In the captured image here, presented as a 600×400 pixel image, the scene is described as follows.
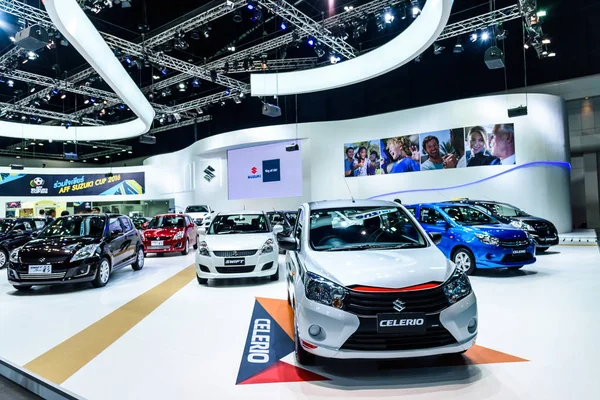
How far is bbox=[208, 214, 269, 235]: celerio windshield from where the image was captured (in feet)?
23.5

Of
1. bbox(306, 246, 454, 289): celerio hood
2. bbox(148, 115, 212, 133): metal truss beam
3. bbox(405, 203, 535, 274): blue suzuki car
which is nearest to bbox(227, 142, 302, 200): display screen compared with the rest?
Result: bbox(148, 115, 212, 133): metal truss beam

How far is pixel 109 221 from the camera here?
23.8 feet

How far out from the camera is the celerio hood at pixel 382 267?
2.74 m

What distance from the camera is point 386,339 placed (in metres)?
2.60

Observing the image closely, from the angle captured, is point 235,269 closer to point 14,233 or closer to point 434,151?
point 14,233

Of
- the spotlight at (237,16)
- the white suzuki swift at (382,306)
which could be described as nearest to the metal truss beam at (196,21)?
the spotlight at (237,16)

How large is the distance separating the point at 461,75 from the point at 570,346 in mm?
14064

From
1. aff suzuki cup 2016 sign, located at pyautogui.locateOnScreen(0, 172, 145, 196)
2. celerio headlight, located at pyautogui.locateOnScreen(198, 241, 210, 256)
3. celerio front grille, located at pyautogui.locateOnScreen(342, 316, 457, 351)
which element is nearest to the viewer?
celerio front grille, located at pyautogui.locateOnScreen(342, 316, 457, 351)

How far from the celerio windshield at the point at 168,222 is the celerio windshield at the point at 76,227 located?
4738mm

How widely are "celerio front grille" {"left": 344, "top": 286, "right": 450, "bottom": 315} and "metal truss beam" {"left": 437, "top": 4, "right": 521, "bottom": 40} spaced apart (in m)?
11.5

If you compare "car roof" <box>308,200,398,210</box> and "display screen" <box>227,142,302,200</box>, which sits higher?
"display screen" <box>227,142,302,200</box>

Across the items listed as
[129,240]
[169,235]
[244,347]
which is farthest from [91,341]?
[169,235]

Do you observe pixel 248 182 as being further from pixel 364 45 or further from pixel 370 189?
pixel 364 45

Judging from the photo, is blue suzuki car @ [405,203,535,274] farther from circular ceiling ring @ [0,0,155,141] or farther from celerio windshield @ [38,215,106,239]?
circular ceiling ring @ [0,0,155,141]
